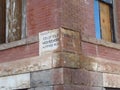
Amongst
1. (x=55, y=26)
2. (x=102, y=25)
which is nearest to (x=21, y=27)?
(x=55, y=26)

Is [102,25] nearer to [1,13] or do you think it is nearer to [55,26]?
[55,26]

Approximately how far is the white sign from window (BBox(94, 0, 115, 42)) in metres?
1.74

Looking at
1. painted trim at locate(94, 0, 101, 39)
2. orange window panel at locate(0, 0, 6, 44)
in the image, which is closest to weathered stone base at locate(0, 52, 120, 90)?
painted trim at locate(94, 0, 101, 39)

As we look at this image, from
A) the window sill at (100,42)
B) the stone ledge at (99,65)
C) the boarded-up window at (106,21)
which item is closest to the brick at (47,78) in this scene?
the stone ledge at (99,65)

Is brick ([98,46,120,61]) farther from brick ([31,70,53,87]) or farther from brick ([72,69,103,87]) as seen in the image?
brick ([31,70,53,87])

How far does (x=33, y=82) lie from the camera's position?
7.75 metres

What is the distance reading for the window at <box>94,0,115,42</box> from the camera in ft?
29.7

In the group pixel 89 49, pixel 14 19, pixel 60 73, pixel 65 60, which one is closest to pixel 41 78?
pixel 60 73

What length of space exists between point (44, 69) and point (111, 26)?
2.90 m

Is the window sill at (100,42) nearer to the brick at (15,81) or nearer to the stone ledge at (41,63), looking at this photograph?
the stone ledge at (41,63)

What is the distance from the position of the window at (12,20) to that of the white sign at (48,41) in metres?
1.10

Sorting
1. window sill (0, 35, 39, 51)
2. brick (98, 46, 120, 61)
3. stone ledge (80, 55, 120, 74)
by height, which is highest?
window sill (0, 35, 39, 51)

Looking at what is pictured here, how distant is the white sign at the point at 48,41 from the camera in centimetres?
742

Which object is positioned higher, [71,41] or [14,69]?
[71,41]
